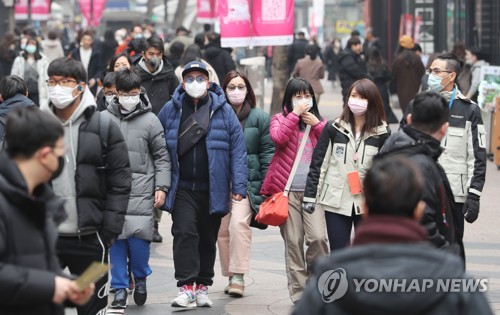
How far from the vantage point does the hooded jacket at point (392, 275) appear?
12.4ft

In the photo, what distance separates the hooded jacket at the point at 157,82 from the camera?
1198cm

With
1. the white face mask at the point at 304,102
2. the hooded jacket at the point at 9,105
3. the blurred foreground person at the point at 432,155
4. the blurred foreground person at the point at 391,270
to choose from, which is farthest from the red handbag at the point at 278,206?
the blurred foreground person at the point at 391,270

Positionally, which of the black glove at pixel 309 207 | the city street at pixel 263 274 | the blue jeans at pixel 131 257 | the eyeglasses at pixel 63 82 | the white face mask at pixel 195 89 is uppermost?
the eyeglasses at pixel 63 82

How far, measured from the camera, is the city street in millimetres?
9156

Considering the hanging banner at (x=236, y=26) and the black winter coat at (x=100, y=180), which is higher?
the hanging banner at (x=236, y=26)

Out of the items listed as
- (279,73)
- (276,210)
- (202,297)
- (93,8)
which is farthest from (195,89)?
(93,8)

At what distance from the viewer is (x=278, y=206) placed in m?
8.91

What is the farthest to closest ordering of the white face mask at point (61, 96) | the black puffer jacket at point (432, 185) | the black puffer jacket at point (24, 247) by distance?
the white face mask at point (61, 96), the black puffer jacket at point (432, 185), the black puffer jacket at point (24, 247)

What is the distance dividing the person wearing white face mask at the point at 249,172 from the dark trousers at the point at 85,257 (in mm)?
2743

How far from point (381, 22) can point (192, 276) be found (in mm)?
34031

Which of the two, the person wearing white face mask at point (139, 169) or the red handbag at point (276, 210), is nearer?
the red handbag at point (276, 210)

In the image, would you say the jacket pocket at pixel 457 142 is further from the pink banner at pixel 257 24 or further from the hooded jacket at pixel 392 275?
the pink banner at pixel 257 24

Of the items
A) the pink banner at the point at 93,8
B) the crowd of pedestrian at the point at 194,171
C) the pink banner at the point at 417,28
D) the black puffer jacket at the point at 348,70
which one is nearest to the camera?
the crowd of pedestrian at the point at 194,171

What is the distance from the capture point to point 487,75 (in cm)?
2000
